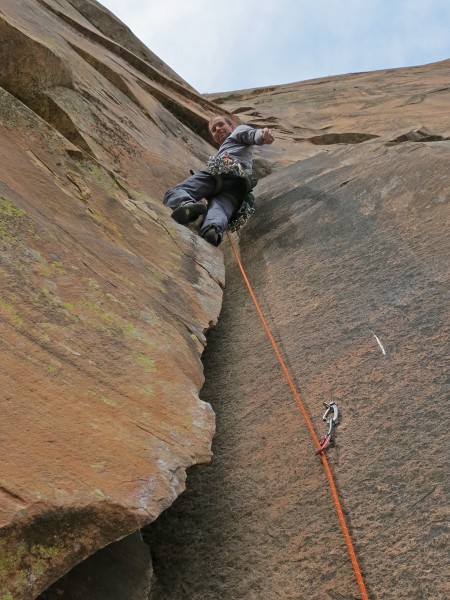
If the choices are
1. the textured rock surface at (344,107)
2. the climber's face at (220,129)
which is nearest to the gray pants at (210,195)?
the climber's face at (220,129)

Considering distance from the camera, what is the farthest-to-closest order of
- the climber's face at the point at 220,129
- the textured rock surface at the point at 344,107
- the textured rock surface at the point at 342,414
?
1. the textured rock surface at the point at 344,107
2. the climber's face at the point at 220,129
3. the textured rock surface at the point at 342,414

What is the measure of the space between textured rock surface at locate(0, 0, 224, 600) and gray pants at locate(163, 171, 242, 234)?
0.32 m

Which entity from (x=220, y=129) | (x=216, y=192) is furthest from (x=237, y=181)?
(x=220, y=129)

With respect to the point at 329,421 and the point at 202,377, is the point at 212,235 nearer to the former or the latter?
the point at 202,377

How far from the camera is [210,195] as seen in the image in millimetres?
6344

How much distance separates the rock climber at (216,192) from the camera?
5.56m

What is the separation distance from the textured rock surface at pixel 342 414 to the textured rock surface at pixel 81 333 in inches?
16.0

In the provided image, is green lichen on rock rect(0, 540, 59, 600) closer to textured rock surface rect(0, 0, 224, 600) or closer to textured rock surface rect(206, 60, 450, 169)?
textured rock surface rect(0, 0, 224, 600)

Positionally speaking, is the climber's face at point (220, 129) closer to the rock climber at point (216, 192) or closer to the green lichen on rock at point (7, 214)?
the rock climber at point (216, 192)

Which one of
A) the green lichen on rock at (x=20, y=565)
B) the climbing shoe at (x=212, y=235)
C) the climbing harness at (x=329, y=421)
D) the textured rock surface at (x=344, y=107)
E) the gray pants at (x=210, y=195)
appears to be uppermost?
the textured rock surface at (x=344, y=107)

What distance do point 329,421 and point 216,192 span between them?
3.67 m

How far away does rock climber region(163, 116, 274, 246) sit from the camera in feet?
18.2

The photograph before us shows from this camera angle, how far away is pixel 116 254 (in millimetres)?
3926

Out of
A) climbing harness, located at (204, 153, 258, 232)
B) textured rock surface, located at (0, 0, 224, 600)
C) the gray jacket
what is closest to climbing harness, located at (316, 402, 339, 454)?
textured rock surface, located at (0, 0, 224, 600)
